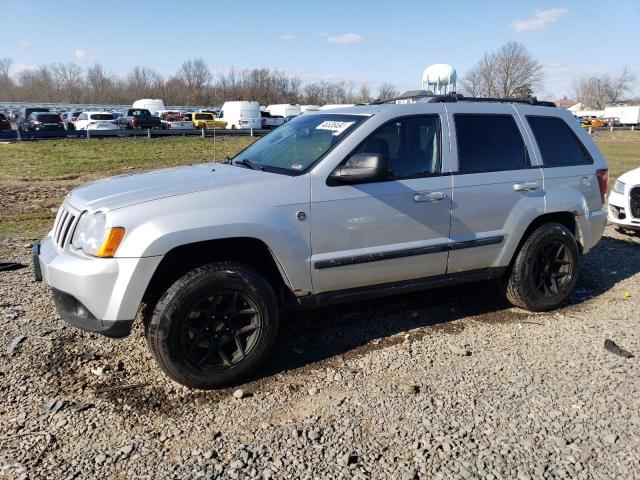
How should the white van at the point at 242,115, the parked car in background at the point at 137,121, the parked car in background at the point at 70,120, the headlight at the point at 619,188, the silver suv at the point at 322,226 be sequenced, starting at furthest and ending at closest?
the white van at the point at 242,115
the parked car in background at the point at 137,121
the parked car in background at the point at 70,120
the headlight at the point at 619,188
the silver suv at the point at 322,226

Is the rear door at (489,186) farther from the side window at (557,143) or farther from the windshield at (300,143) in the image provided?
the windshield at (300,143)

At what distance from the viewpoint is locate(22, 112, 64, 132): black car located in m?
29.3

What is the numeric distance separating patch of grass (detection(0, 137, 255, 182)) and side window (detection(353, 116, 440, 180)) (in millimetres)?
12346

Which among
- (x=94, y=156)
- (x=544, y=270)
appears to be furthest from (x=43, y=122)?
(x=544, y=270)

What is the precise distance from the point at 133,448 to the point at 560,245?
389 centimetres

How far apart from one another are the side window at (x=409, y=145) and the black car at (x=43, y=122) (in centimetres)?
3012

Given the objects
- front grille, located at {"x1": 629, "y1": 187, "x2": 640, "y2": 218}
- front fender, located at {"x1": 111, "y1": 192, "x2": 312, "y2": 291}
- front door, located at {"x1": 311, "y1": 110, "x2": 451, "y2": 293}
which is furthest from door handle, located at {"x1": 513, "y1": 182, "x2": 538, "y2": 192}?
front grille, located at {"x1": 629, "y1": 187, "x2": 640, "y2": 218}

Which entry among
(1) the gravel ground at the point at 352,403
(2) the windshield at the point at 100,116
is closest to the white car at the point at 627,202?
(1) the gravel ground at the point at 352,403

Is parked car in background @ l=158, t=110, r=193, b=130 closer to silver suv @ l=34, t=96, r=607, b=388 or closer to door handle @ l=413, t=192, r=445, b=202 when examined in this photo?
silver suv @ l=34, t=96, r=607, b=388

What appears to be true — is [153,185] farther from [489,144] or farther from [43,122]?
[43,122]

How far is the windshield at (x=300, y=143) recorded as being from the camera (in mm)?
3971

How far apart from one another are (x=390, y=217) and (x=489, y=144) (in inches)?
48.9

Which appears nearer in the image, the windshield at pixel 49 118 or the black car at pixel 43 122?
the black car at pixel 43 122

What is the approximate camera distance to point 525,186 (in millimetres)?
4555
